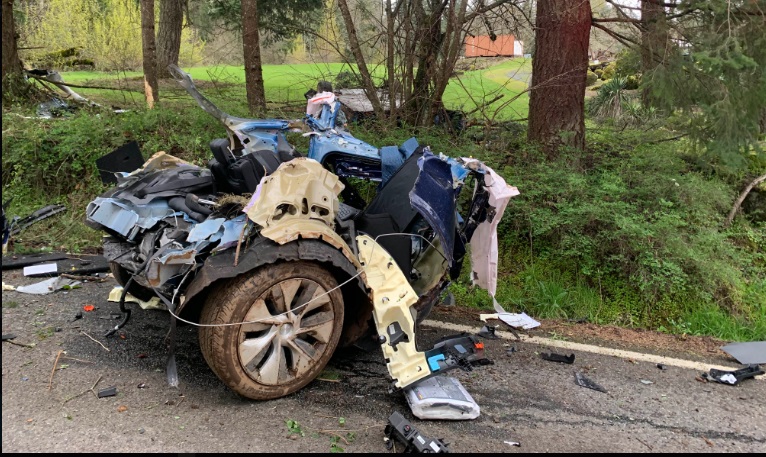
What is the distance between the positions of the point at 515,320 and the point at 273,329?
9.17 feet

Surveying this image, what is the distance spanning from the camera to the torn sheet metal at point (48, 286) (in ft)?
16.8

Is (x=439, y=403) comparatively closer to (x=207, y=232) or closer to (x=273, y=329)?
(x=273, y=329)

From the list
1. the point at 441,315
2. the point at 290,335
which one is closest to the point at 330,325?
the point at 290,335

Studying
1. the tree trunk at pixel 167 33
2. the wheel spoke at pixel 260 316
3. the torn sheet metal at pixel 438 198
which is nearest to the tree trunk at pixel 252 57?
the torn sheet metal at pixel 438 198

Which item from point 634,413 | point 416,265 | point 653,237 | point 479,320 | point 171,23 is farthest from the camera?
point 171,23

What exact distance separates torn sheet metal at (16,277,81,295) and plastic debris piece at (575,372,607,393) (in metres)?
4.53

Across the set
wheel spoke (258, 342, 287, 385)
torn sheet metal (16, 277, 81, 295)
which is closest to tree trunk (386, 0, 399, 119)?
torn sheet metal (16, 277, 81, 295)

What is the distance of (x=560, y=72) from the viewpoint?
7.85 meters

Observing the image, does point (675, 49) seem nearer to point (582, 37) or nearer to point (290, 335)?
point (582, 37)

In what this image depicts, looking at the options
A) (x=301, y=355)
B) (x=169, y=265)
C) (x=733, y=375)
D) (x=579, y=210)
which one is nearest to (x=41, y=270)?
(x=169, y=265)

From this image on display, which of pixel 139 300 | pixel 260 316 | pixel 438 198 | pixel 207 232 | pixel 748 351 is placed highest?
pixel 438 198

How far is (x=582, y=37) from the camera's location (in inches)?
307

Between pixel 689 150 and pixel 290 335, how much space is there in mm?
7140

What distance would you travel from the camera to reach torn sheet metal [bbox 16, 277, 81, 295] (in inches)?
201
